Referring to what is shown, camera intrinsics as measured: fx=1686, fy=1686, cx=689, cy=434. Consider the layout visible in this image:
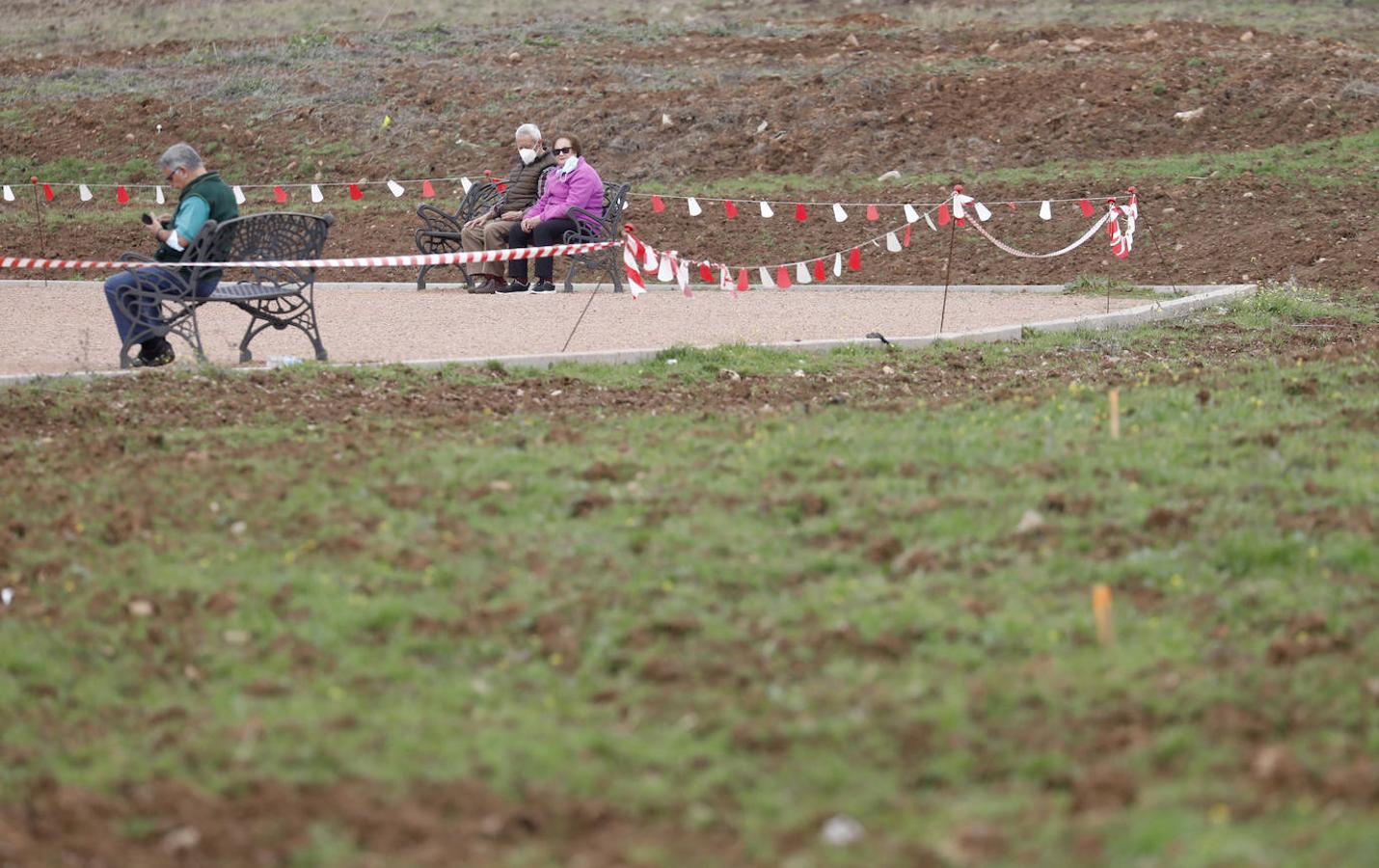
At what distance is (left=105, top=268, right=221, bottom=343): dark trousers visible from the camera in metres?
10.3

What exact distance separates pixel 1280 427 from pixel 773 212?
11.5 m

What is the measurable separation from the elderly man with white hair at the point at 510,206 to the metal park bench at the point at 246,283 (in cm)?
374

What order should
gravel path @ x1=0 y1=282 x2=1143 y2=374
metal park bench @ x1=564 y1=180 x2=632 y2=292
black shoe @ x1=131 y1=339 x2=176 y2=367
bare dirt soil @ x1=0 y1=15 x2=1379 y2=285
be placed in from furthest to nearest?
bare dirt soil @ x1=0 y1=15 x2=1379 y2=285 < metal park bench @ x1=564 y1=180 x2=632 y2=292 < gravel path @ x1=0 y1=282 x2=1143 y2=374 < black shoe @ x1=131 y1=339 x2=176 y2=367

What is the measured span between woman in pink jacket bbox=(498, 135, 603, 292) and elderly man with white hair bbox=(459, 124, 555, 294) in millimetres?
114

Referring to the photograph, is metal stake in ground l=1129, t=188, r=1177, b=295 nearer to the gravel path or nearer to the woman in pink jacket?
the gravel path

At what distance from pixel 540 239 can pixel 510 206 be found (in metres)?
0.83

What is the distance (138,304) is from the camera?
34.0 ft

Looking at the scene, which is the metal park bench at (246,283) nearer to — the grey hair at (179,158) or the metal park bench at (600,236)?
the grey hair at (179,158)

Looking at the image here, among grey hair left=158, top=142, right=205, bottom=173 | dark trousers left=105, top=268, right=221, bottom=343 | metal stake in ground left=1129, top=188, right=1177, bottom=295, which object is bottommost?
metal stake in ground left=1129, top=188, right=1177, bottom=295

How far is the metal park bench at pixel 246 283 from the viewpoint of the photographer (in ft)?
34.1

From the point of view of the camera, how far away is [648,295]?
14.8 meters

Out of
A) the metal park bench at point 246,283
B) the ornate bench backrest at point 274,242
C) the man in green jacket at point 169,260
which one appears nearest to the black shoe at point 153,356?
the man in green jacket at point 169,260

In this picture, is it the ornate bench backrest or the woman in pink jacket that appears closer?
the ornate bench backrest

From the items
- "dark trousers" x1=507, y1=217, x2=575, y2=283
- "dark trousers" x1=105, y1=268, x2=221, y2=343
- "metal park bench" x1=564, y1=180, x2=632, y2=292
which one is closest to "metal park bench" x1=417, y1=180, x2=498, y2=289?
"dark trousers" x1=507, y1=217, x2=575, y2=283
